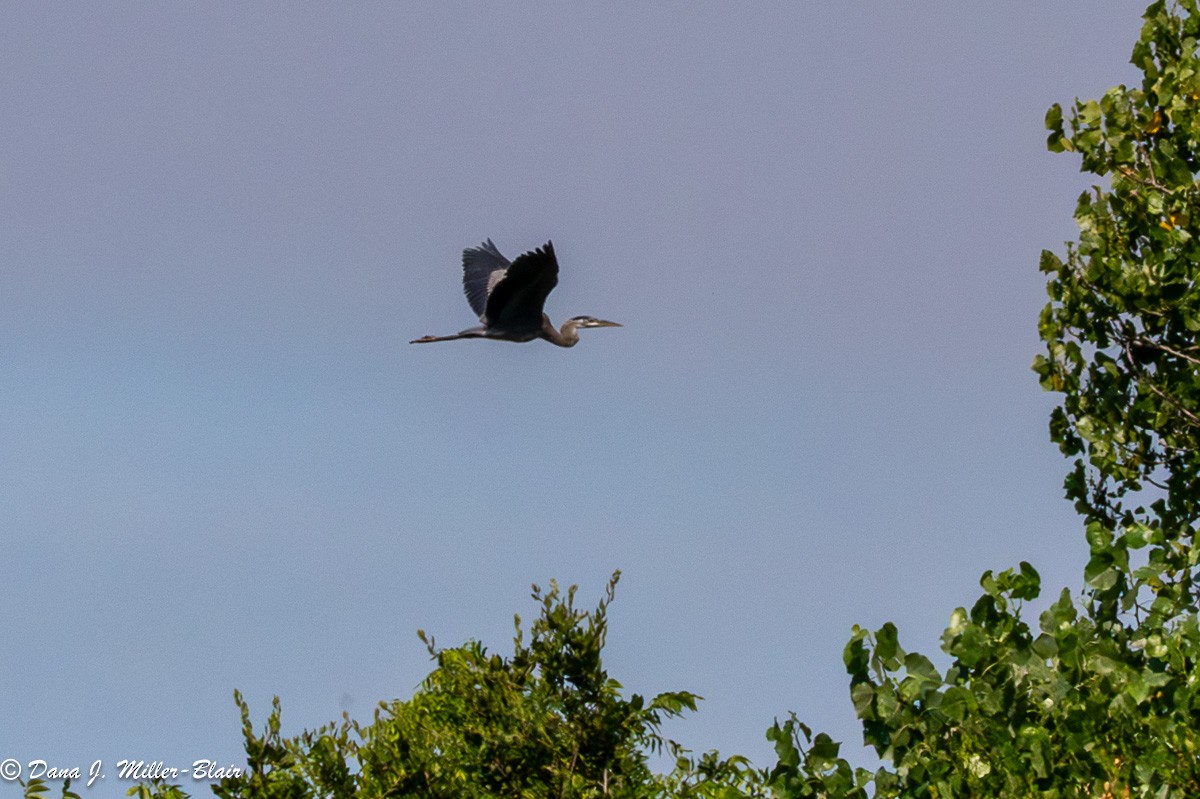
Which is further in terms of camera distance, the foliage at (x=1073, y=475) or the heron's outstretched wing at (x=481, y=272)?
the heron's outstretched wing at (x=481, y=272)

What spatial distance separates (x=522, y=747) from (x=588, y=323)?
8.12 m

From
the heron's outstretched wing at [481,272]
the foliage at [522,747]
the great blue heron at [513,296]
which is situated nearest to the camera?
the foliage at [522,747]

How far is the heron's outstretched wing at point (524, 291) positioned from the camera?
50.9 ft

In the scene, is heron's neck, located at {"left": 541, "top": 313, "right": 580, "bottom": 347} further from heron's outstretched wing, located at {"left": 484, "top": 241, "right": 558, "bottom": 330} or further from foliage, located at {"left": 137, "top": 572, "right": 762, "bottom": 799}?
foliage, located at {"left": 137, "top": 572, "right": 762, "bottom": 799}

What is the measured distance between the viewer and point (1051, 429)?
13.2 m

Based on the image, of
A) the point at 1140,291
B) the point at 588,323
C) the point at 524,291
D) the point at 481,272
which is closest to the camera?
the point at 1140,291

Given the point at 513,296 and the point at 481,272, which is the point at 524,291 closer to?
the point at 513,296

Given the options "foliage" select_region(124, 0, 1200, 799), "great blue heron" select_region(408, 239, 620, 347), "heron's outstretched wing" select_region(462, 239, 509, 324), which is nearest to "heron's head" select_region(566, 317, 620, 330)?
"great blue heron" select_region(408, 239, 620, 347)

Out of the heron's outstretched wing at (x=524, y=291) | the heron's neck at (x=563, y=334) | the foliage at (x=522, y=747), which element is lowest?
the foliage at (x=522, y=747)

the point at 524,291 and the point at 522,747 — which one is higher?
the point at 524,291

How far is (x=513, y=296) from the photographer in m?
16.6

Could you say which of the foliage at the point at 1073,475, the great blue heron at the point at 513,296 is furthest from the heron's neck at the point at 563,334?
the foliage at the point at 1073,475

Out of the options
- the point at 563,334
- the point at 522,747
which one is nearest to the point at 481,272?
the point at 563,334

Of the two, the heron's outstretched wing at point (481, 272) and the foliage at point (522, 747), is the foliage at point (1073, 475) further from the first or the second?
the heron's outstretched wing at point (481, 272)
